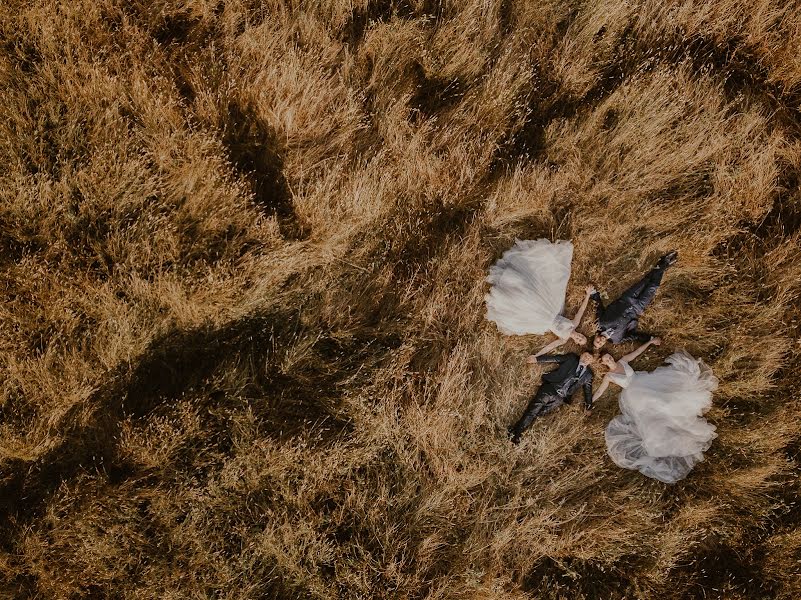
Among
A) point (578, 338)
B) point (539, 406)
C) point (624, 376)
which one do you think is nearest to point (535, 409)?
point (539, 406)

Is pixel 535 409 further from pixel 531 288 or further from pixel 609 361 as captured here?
pixel 531 288

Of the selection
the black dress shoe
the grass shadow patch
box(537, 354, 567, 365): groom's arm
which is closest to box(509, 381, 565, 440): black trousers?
box(537, 354, 567, 365): groom's arm

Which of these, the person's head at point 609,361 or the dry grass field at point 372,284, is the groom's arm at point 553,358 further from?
the person's head at point 609,361

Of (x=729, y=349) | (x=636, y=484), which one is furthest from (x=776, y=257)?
(x=636, y=484)

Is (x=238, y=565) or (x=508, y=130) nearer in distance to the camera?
(x=238, y=565)

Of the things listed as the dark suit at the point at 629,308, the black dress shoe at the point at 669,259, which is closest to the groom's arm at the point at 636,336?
the dark suit at the point at 629,308

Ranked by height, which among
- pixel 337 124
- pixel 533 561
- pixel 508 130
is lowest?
pixel 533 561

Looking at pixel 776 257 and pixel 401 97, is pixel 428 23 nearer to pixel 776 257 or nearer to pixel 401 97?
pixel 401 97

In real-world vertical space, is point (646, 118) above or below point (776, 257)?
above
